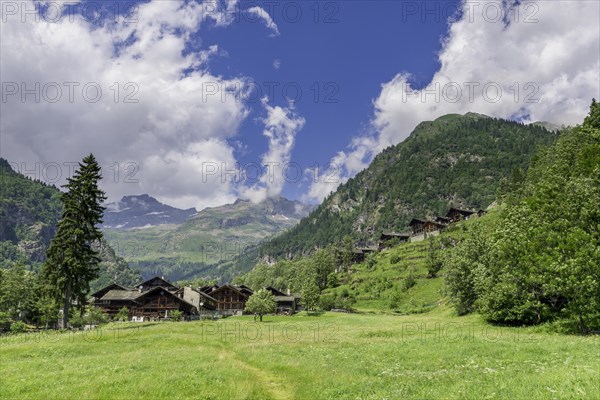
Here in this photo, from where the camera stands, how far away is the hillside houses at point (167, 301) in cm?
11419

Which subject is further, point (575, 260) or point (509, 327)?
point (509, 327)

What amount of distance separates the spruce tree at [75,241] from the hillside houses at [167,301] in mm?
62307

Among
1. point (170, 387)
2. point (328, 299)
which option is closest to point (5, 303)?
point (328, 299)

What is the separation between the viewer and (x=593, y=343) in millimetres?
23625

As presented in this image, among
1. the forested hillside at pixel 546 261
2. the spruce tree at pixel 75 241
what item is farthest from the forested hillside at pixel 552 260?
the spruce tree at pixel 75 241

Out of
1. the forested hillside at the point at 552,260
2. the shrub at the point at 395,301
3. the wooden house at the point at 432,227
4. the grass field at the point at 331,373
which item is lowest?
the shrub at the point at 395,301

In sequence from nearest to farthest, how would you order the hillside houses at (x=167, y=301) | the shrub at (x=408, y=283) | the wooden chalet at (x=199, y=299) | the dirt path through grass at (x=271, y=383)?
the dirt path through grass at (x=271, y=383), the hillside houses at (x=167, y=301), the shrub at (x=408, y=283), the wooden chalet at (x=199, y=299)

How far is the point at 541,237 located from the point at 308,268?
150 metres

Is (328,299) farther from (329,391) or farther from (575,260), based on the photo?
(329,391)

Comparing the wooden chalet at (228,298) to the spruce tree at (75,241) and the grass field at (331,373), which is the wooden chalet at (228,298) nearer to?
the spruce tree at (75,241)

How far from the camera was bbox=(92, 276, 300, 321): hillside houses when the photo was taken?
114 m

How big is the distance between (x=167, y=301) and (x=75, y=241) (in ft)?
227

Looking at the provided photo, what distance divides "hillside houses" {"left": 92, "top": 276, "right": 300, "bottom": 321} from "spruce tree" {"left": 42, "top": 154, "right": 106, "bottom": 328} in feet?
204

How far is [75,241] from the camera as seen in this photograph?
5062cm
